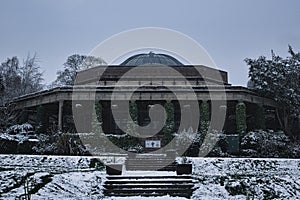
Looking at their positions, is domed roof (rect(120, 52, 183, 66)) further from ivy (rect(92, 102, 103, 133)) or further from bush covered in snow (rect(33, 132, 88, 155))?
bush covered in snow (rect(33, 132, 88, 155))

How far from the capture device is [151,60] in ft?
102

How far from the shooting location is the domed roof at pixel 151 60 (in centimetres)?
3060

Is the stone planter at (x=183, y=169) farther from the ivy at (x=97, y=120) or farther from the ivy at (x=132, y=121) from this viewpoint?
the ivy at (x=97, y=120)

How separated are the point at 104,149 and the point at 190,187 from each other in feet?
26.1

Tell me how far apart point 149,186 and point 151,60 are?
20881mm

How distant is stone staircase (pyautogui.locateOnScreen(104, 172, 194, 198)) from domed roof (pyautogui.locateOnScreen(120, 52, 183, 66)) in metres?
19.4

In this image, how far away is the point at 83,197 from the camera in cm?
1013

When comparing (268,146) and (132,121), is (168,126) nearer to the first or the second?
(132,121)

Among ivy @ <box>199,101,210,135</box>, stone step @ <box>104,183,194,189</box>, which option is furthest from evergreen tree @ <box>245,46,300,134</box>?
stone step @ <box>104,183,194,189</box>

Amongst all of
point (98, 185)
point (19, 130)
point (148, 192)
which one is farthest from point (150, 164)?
point (19, 130)

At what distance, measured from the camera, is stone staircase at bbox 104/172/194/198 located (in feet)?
34.9

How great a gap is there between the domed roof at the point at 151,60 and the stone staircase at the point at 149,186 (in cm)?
1939

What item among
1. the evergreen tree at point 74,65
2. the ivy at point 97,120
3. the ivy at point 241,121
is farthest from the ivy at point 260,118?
the evergreen tree at point 74,65

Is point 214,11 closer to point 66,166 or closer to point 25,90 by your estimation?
point 66,166
